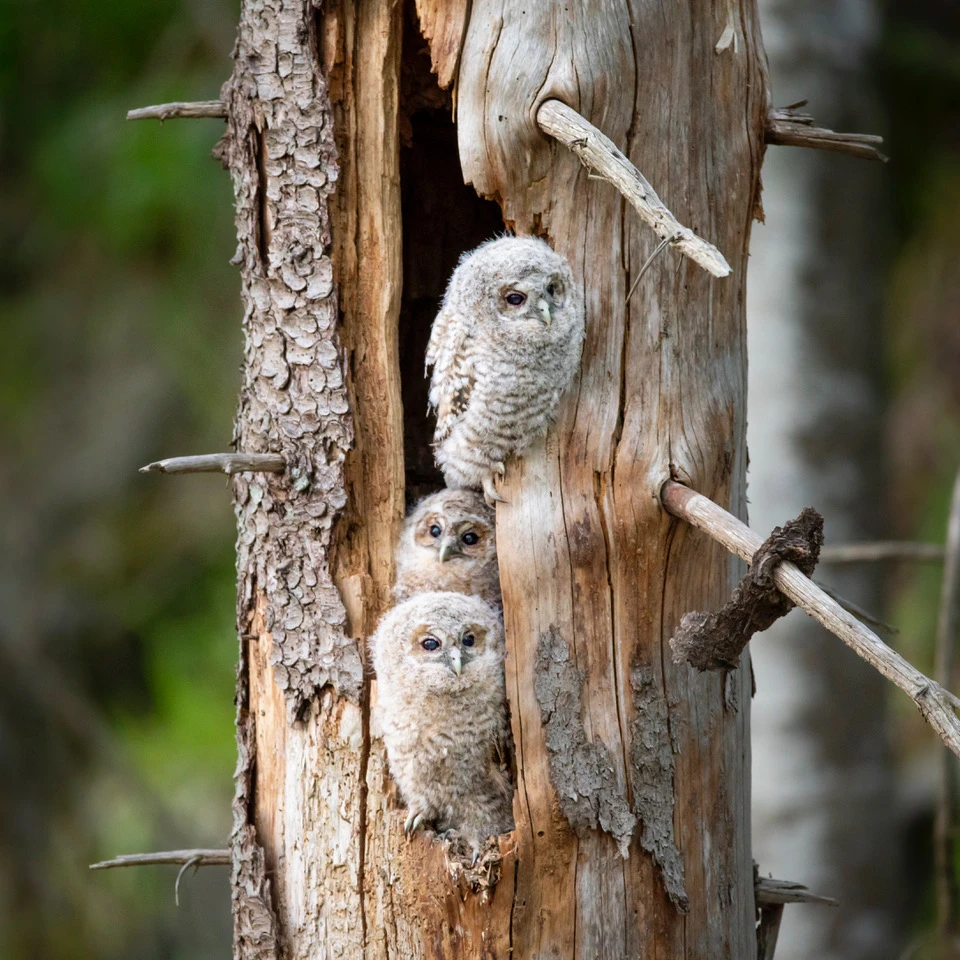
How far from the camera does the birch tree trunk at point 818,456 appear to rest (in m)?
4.50

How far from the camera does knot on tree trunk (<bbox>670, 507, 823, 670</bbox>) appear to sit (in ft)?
5.38

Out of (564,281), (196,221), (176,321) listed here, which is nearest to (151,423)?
(176,321)

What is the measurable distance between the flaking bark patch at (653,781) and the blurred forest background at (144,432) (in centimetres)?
296

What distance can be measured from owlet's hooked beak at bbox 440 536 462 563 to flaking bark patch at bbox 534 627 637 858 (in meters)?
0.57

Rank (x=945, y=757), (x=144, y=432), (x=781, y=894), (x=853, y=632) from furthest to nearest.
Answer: (x=144, y=432) → (x=945, y=757) → (x=781, y=894) → (x=853, y=632)

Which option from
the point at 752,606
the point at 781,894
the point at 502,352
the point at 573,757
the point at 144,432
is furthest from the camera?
the point at 144,432

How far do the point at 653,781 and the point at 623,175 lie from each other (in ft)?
3.66

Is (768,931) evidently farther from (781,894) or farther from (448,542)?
(448,542)

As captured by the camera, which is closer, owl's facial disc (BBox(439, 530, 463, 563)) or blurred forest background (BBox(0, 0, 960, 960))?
owl's facial disc (BBox(439, 530, 463, 563))

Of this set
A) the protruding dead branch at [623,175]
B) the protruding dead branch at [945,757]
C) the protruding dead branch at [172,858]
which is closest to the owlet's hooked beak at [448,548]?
the protruding dead branch at [172,858]

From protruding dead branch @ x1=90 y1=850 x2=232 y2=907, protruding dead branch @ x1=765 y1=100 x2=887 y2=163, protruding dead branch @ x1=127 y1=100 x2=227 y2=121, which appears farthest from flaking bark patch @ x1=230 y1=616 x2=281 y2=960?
protruding dead branch @ x1=765 y1=100 x2=887 y2=163

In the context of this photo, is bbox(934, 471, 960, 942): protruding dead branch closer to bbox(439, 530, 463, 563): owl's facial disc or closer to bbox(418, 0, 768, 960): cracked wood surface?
bbox(418, 0, 768, 960): cracked wood surface

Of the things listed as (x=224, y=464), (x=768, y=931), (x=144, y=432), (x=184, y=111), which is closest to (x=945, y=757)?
(x=768, y=931)

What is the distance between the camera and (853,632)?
4.99 ft
